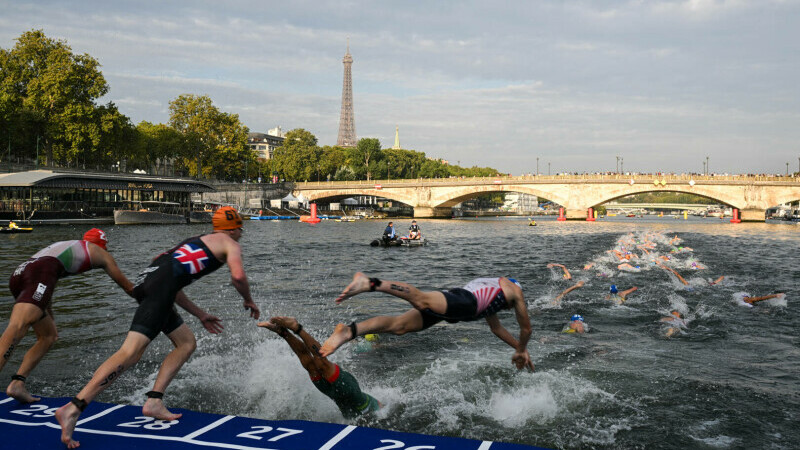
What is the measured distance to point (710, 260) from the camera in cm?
2853

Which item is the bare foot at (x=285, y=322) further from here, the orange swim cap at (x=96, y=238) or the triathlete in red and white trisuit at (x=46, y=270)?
the orange swim cap at (x=96, y=238)

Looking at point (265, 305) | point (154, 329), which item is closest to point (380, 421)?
point (154, 329)

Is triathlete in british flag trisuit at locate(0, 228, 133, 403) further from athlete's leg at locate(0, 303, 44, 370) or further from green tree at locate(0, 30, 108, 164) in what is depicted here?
green tree at locate(0, 30, 108, 164)

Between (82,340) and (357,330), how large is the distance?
25.1 ft

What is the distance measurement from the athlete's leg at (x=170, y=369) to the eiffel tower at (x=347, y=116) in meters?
190

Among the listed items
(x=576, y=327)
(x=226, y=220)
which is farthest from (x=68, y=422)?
(x=576, y=327)

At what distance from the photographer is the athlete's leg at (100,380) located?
5195 millimetres

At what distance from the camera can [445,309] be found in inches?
255

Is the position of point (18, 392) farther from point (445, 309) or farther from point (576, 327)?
point (576, 327)

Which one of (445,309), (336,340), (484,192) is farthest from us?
(484,192)

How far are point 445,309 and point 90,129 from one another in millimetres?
65229

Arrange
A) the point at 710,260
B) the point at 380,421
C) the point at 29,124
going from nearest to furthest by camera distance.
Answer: the point at 380,421 → the point at 710,260 → the point at 29,124

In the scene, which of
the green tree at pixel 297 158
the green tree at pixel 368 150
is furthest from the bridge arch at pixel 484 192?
the green tree at pixel 297 158

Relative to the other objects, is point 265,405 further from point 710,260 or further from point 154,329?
point 710,260
